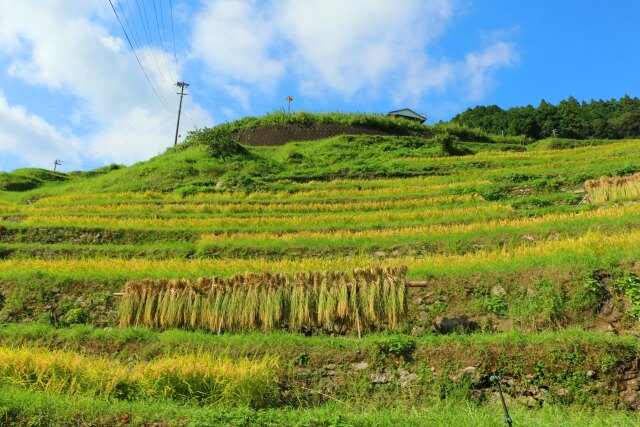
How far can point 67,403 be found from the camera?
576 centimetres

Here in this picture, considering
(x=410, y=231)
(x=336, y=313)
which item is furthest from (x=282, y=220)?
(x=336, y=313)

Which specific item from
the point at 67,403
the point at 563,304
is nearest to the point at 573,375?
the point at 563,304

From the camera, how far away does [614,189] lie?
1781cm

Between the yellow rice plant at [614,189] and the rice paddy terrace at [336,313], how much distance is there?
67mm

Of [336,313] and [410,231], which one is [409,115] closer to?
[410,231]

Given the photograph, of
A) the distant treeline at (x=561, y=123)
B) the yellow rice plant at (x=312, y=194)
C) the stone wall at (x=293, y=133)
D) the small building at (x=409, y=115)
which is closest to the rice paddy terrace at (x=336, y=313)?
the yellow rice plant at (x=312, y=194)

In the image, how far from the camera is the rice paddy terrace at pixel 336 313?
6715 millimetres

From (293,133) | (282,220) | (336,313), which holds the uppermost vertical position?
(293,133)

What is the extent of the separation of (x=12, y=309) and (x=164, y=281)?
489 centimetres

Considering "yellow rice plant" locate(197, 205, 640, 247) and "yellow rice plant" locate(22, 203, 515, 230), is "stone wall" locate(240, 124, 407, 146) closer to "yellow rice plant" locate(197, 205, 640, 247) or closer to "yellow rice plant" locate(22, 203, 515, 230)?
"yellow rice plant" locate(22, 203, 515, 230)

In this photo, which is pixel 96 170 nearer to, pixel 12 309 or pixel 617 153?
pixel 12 309

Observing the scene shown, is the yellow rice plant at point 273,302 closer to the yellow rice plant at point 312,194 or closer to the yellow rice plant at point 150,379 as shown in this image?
the yellow rice plant at point 150,379

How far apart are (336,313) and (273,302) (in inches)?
56.7

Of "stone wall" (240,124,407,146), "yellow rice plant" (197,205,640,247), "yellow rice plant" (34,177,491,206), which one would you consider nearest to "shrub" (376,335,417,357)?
"yellow rice plant" (197,205,640,247)
